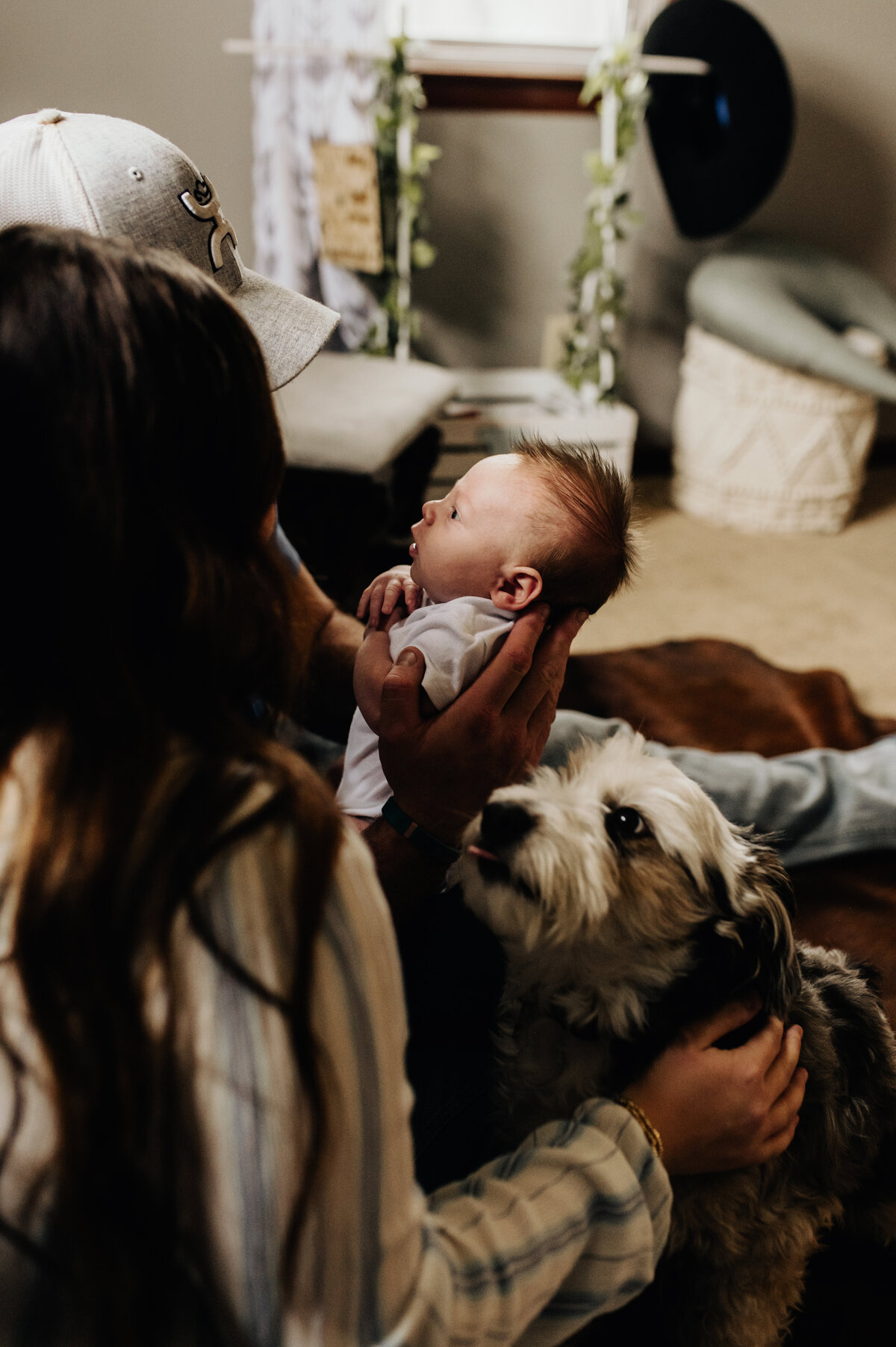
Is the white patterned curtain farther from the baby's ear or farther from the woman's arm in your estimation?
the woman's arm

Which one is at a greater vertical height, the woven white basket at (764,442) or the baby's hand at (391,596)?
the baby's hand at (391,596)

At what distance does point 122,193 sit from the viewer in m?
0.87

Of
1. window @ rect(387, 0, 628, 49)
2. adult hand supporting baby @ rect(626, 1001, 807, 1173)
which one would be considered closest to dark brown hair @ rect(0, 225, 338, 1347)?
adult hand supporting baby @ rect(626, 1001, 807, 1173)

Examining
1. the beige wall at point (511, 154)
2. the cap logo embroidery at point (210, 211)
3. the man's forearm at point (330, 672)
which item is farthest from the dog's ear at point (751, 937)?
the beige wall at point (511, 154)

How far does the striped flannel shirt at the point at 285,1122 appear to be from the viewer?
44cm

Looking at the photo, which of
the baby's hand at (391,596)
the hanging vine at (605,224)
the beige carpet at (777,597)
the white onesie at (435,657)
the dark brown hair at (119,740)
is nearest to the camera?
the dark brown hair at (119,740)

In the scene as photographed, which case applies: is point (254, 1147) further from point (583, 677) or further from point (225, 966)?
point (583, 677)

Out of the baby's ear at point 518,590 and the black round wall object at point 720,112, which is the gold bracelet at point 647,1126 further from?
the black round wall object at point 720,112

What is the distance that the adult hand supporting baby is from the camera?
2.44ft

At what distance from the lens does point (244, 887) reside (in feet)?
1.44

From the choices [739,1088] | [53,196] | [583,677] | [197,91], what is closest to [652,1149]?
[739,1088]

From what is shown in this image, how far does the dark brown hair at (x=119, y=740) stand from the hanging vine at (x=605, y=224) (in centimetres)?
258

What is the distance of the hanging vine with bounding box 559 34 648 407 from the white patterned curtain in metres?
0.62

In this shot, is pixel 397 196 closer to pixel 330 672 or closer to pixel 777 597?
pixel 777 597
